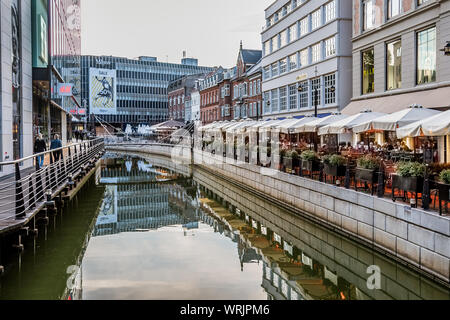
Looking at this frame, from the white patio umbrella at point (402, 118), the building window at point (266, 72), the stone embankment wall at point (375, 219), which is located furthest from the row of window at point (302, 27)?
the white patio umbrella at point (402, 118)

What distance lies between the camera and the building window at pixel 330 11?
116 ft

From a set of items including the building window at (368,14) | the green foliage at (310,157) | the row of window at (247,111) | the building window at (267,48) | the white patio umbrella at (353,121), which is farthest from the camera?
the row of window at (247,111)

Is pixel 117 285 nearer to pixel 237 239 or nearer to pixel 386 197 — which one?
pixel 237 239

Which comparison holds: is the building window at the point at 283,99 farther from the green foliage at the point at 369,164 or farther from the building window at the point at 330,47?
the green foliage at the point at 369,164

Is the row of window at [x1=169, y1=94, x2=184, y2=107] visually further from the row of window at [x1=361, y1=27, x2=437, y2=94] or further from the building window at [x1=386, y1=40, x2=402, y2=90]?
the building window at [x1=386, y1=40, x2=402, y2=90]

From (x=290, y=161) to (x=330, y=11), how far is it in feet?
67.9

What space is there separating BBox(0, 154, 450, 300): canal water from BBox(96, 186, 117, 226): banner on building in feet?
0.19

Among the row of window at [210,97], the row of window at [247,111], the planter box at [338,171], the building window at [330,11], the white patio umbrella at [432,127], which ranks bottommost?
the planter box at [338,171]

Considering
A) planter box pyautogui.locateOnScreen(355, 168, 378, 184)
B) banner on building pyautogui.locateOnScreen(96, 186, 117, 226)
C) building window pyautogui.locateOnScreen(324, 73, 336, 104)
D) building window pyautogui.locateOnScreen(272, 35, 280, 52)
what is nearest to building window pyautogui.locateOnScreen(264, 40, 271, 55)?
building window pyautogui.locateOnScreen(272, 35, 280, 52)

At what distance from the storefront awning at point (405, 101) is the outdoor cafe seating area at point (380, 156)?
1553mm

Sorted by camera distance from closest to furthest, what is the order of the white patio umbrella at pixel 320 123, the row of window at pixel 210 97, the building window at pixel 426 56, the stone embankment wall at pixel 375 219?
the stone embankment wall at pixel 375 219, the white patio umbrella at pixel 320 123, the building window at pixel 426 56, the row of window at pixel 210 97

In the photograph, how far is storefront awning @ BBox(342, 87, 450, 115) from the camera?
20.8 metres

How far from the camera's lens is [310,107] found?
1564 inches
